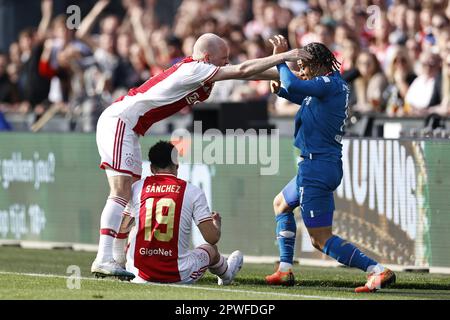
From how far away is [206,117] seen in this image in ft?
57.1

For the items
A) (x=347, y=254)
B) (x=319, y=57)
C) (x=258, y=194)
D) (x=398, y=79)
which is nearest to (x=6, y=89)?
(x=398, y=79)

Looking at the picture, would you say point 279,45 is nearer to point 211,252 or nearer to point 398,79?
point 211,252

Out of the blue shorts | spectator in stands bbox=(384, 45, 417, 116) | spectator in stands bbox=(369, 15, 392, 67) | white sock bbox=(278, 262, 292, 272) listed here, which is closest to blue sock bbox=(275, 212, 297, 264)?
white sock bbox=(278, 262, 292, 272)

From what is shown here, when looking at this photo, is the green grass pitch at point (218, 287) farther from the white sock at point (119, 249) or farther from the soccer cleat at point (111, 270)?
the white sock at point (119, 249)

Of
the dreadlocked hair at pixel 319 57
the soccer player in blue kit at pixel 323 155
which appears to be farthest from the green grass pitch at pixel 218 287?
the dreadlocked hair at pixel 319 57

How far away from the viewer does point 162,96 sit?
37.5 feet

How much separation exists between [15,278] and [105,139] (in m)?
1.47

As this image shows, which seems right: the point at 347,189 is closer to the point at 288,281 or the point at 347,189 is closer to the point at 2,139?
the point at 288,281

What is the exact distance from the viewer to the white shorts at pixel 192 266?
11047mm

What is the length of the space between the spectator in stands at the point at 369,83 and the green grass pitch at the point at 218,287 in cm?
387

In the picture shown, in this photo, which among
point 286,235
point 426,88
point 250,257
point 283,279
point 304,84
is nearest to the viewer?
point 304,84

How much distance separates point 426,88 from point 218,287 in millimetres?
6934

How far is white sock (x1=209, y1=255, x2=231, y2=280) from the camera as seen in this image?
11.4m
